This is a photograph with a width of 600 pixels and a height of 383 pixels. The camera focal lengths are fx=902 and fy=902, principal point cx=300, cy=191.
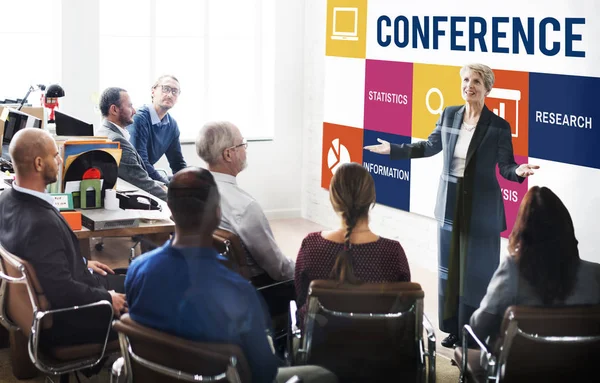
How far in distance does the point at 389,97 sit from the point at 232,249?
60 centimetres

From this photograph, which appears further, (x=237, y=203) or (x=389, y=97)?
(x=237, y=203)

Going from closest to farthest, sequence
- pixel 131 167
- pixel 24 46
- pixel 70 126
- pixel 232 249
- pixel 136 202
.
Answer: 1. pixel 232 249
2. pixel 131 167
3. pixel 136 202
4. pixel 70 126
5. pixel 24 46

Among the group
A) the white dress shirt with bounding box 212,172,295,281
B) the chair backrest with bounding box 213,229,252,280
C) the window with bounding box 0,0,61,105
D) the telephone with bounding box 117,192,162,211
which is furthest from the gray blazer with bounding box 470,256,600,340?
the window with bounding box 0,0,61,105

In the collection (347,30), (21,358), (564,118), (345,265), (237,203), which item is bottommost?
(21,358)

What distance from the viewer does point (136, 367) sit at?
2.47 metres

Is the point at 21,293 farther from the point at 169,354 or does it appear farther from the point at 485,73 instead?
the point at 485,73

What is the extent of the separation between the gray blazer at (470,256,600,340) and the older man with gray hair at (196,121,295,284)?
1.92ft

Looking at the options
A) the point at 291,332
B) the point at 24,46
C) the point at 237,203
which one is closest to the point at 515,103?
the point at 237,203

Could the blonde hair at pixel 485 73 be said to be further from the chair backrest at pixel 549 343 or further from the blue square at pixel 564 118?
the chair backrest at pixel 549 343

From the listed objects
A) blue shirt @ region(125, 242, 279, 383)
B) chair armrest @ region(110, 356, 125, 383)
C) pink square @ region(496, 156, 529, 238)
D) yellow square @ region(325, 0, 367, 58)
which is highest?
yellow square @ region(325, 0, 367, 58)

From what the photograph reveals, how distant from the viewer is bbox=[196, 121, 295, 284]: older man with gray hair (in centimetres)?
246

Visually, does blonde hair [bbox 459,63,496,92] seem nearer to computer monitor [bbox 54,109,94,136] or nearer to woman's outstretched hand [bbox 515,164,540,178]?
woman's outstretched hand [bbox 515,164,540,178]

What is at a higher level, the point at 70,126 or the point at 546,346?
the point at 70,126

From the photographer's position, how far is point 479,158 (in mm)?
2412
